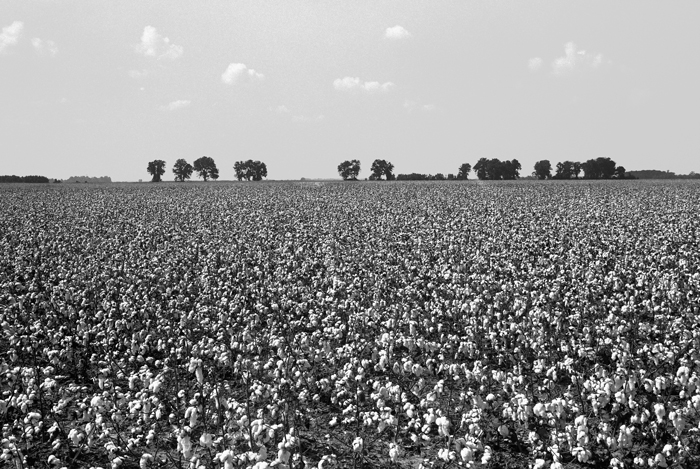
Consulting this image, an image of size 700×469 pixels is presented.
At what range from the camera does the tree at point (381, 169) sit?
16238cm

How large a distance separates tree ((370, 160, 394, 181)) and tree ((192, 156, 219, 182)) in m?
54.3

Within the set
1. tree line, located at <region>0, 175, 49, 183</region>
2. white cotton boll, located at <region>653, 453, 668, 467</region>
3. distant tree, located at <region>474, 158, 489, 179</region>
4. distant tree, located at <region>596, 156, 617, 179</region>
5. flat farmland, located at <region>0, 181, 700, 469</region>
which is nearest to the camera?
white cotton boll, located at <region>653, 453, 668, 467</region>

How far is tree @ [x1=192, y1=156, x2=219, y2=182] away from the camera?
179 m

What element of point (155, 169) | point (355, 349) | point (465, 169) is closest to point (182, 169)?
point (155, 169)

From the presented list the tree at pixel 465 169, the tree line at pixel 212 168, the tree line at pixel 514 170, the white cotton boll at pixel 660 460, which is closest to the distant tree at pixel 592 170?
the tree line at pixel 514 170

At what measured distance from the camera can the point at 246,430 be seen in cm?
730

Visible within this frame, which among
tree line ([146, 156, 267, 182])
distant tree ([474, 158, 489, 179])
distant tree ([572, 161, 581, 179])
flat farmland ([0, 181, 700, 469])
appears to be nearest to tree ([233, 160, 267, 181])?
tree line ([146, 156, 267, 182])

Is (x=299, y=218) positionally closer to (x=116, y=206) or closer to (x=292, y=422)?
(x=116, y=206)

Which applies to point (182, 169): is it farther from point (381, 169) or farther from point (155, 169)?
point (381, 169)

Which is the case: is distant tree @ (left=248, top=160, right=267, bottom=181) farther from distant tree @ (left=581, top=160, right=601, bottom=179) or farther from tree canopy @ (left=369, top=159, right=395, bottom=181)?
distant tree @ (left=581, top=160, right=601, bottom=179)

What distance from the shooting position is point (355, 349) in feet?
33.4

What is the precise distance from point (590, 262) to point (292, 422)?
41.4ft

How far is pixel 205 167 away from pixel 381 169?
59.5 meters

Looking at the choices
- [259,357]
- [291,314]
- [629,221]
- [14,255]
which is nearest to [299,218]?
[14,255]
